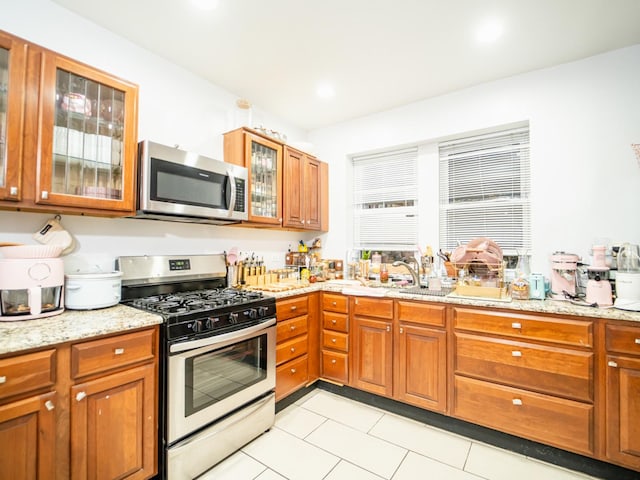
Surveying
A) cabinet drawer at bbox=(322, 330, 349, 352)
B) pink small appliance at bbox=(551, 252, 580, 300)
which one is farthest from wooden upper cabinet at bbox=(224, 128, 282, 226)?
pink small appliance at bbox=(551, 252, 580, 300)

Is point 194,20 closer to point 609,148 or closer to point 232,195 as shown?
point 232,195

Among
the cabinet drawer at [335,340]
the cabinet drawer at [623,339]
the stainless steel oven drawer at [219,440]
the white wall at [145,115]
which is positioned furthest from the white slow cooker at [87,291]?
the cabinet drawer at [623,339]

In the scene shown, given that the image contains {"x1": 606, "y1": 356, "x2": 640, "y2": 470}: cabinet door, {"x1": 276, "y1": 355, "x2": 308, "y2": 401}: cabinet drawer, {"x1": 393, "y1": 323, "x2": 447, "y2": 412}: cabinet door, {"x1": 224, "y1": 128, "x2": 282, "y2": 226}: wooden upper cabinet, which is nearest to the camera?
{"x1": 606, "y1": 356, "x2": 640, "y2": 470}: cabinet door

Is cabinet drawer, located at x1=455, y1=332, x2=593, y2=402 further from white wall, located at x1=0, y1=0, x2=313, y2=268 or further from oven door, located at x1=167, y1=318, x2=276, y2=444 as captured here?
white wall, located at x1=0, y1=0, x2=313, y2=268

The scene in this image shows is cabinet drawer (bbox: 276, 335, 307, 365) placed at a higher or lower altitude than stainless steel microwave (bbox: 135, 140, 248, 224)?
lower

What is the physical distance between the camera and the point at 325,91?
2848mm

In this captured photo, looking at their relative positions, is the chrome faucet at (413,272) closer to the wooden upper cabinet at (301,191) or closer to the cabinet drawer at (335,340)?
the cabinet drawer at (335,340)

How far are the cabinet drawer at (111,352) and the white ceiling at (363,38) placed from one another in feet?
6.22

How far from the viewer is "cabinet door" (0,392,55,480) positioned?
1.16m

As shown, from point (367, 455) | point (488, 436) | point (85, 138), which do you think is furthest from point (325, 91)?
point (488, 436)

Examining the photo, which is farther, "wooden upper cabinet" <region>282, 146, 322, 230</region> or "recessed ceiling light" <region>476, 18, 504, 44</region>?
"wooden upper cabinet" <region>282, 146, 322, 230</region>

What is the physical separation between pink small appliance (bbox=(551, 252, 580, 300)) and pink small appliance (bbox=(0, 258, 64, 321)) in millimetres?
3058

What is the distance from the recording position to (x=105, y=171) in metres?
1.83

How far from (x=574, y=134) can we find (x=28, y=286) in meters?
3.60
